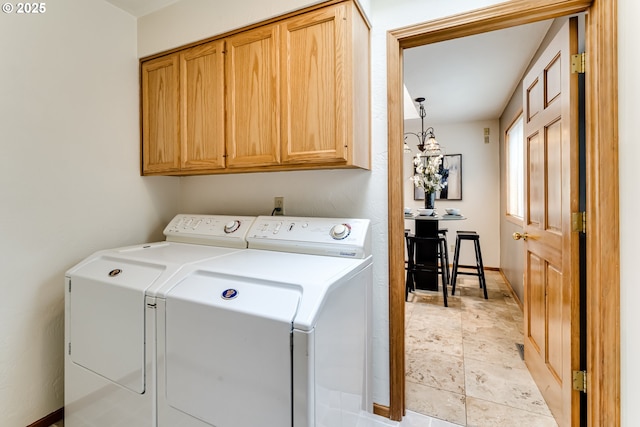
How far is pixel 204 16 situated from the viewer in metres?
1.78

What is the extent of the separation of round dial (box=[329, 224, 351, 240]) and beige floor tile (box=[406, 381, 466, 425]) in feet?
3.68

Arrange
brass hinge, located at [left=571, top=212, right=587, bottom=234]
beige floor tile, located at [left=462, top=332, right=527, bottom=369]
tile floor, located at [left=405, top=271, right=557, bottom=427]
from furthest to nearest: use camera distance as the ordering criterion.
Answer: beige floor tile, located at [left=462, top=332, right=527, bottom=369], tile floor, located at [left=405, top=271, right=557, bottom=427], brass hinge, located at [left=571, top=212, right=587, bottom=234]

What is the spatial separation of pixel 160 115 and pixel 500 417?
2704mm

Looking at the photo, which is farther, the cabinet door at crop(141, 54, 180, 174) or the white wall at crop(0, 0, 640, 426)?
the cabinet door at crop(141, 54, 180, 174)

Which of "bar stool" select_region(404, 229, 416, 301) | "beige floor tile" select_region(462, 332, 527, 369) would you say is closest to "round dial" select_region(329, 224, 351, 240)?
"beige floor tile" select_region(462, 332, 527, 369)

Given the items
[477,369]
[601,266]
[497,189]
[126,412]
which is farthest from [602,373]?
[497,189]

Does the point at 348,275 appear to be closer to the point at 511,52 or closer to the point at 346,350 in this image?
the point at 346,350

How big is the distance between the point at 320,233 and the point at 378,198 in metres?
0.39

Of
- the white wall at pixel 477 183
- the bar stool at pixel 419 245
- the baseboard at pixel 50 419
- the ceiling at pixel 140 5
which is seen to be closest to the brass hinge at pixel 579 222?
the bar stool at pixel 419 245

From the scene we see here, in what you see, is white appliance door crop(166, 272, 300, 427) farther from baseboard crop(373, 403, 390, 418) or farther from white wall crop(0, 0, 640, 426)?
baseboard crop(373, 403, 390, 418)

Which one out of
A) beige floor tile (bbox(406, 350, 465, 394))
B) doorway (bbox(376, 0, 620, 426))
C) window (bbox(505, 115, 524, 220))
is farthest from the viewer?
window (bbox(505, 115, 524, 220))

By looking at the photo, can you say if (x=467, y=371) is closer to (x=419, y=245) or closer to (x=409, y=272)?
(x=409, y=272)

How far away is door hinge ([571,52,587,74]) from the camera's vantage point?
1.39 meters

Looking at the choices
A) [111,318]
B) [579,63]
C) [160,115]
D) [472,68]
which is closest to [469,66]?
[472,68]
